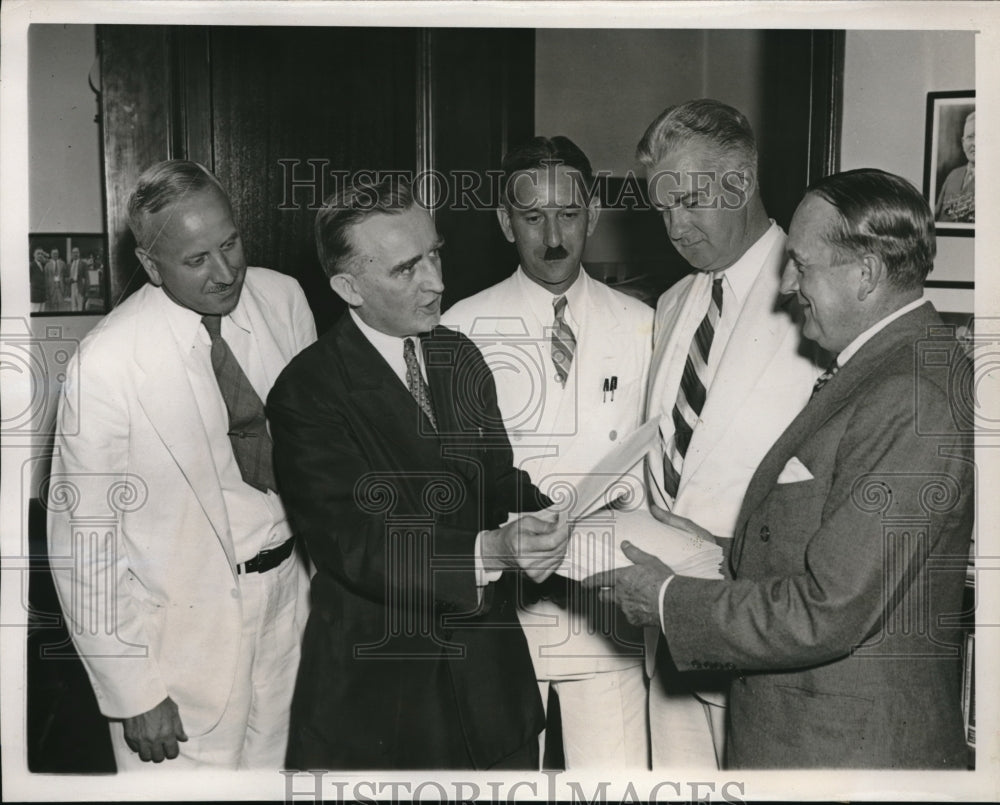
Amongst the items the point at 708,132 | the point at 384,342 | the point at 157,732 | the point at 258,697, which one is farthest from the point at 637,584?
the point at 157,732

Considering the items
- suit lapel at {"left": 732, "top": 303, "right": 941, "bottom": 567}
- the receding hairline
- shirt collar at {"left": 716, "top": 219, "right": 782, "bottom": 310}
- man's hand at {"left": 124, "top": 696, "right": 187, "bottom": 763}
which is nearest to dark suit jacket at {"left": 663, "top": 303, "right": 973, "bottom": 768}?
suit lapel at {"left": 732, "top": 303, "right": 941, "bottom": 567}

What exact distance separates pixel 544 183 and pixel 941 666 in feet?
4.55

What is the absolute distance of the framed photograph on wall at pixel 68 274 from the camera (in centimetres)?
225

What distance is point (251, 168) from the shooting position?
225cm

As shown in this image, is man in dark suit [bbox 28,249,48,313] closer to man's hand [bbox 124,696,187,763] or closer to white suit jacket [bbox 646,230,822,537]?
man's hand [bbox 124,696,187,763]

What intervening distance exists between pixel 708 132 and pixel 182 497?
143 cm

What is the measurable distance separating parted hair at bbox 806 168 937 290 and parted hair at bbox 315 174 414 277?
915 mm

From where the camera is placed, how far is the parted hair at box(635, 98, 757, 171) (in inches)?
88.6

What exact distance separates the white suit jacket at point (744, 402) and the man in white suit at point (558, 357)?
0.45 feet

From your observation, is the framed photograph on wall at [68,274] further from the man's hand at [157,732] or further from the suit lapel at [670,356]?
the suit lapel at [670,356]

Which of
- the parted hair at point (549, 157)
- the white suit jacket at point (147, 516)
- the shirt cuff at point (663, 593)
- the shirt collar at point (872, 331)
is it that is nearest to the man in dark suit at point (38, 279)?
the white suit jacket at point (147, 516)

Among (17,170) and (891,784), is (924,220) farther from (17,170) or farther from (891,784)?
(17,170)

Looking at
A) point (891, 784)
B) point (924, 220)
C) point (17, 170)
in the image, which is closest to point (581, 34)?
point (924, 220)

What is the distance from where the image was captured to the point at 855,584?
2021 mm
